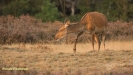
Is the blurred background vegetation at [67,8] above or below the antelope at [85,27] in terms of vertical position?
below

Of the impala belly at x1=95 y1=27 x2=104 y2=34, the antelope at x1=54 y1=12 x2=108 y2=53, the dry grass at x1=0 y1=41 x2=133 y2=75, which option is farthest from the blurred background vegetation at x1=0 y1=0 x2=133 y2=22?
the dry grass at x1=0 y1=41 x2=133 y2=75

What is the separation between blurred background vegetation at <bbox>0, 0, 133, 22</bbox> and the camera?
34.6 metres

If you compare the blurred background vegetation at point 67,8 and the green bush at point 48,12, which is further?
the green bush at point 48,12

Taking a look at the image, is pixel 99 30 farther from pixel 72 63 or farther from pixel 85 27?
pixel 72 63

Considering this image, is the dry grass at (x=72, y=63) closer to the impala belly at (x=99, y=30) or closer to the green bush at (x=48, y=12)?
the impala belly at (x=99, y=30)

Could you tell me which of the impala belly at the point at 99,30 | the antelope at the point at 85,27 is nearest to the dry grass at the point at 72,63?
the antelope at the point at 85,27

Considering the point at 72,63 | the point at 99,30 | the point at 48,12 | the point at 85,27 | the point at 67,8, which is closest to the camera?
the point at 72,63

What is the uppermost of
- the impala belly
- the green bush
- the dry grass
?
the impala belly

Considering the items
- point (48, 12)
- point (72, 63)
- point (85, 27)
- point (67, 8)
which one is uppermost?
point (85, 27)

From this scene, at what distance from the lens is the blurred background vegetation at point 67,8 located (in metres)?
34.6

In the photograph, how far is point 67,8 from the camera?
4222cm

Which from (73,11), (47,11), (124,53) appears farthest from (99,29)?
(73,11)

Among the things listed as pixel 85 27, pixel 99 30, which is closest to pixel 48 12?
pixel 99 30

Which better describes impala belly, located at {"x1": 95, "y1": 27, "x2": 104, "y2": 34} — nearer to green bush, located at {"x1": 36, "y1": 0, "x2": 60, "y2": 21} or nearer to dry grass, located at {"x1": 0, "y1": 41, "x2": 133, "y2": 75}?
dry grass, located at {"x1": 0, "y1": 41, "x2": 133, "y2": 75}
